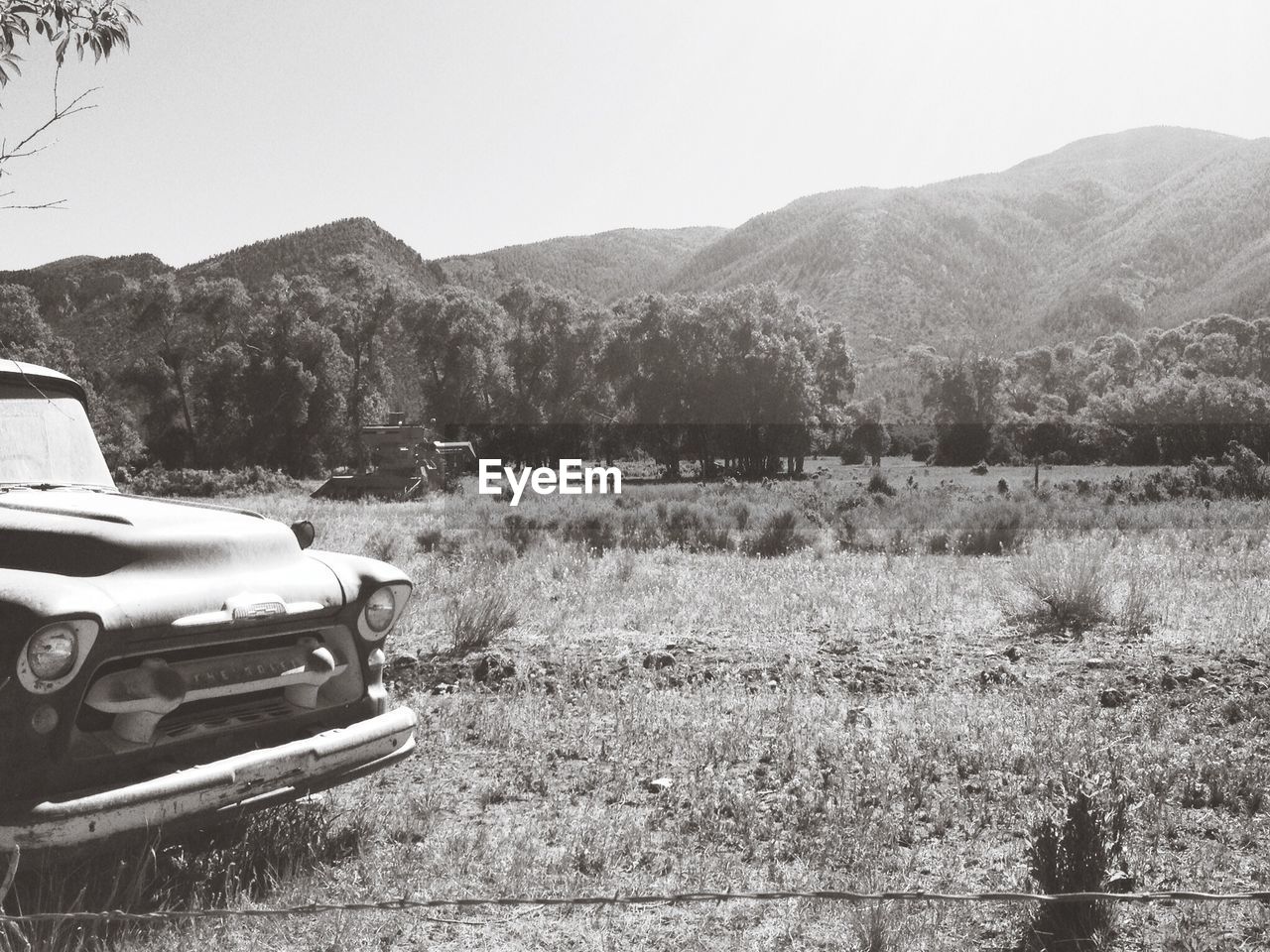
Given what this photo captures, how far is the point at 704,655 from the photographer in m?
8.28

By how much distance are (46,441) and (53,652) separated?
2.03 meters

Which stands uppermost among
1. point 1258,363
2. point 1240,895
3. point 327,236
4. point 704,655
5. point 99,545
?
point 327,236

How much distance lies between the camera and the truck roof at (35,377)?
15.0 ft

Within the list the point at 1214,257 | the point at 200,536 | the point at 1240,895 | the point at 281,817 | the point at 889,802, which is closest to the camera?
the point at 1240,895

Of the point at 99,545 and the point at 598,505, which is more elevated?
the point at 99,545

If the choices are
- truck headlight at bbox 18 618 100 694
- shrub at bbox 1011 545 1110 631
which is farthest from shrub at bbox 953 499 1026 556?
truck headlight at bbox 18 618 100 694

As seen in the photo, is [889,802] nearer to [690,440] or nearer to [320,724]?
[320,724]

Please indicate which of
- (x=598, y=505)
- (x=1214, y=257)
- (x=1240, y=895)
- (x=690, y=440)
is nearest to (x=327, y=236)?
(x=690, y=440)

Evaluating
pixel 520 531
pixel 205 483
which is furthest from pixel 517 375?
pixel 520 531

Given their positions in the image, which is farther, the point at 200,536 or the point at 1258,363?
the point at 1258,363

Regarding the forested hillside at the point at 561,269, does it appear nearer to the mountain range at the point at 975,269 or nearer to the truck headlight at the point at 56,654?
the mountain range at the point at 975,269

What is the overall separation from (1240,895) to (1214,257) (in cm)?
18118

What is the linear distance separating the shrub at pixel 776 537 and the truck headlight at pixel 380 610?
12102mm

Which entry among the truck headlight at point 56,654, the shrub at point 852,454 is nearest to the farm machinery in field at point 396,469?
the truck headlight at point 56,654
